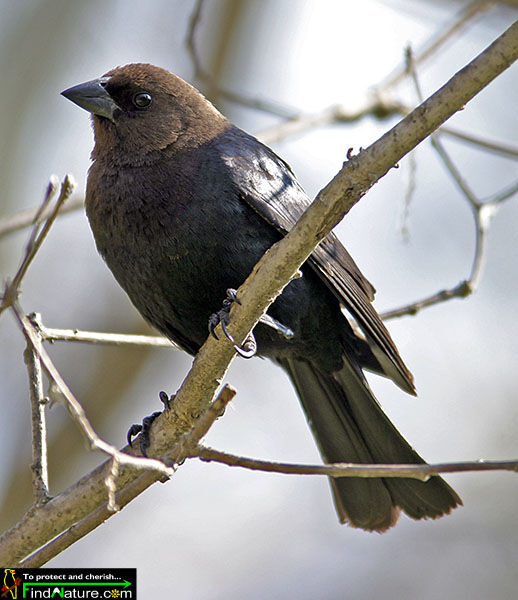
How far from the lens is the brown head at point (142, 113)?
3740 mm

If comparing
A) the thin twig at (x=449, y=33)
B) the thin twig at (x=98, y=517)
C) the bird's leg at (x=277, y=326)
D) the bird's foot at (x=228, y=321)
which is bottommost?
the thin twig at (x=98, y=517)

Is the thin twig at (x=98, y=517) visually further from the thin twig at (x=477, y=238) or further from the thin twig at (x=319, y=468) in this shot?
the thin twig at (x=477, y=238)

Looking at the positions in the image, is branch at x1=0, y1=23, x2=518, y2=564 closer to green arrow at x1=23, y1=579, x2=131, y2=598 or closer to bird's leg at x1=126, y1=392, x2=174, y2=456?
bird's leg at x1=126, y1=392, x2=174, y2=456

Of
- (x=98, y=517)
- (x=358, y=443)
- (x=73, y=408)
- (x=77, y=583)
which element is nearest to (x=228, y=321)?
(x=98, y=517)

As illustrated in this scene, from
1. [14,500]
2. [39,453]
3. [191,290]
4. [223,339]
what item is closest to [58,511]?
[39,453]

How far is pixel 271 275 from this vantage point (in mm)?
2711

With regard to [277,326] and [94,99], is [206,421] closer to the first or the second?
[277,326]

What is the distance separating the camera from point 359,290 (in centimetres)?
369

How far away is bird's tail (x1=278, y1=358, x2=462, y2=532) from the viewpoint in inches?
150

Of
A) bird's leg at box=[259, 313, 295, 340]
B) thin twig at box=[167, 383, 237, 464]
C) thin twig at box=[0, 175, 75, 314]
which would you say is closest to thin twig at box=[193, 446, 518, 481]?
thin twig at box=[167, 383, 237, 464]

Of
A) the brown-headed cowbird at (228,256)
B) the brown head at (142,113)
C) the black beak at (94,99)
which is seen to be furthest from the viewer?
the black beak at (94,99)

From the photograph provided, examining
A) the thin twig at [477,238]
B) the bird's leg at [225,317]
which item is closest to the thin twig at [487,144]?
the thin twig at [477,238]

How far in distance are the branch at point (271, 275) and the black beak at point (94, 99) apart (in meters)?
1.49

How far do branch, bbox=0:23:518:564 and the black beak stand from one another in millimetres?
1494
